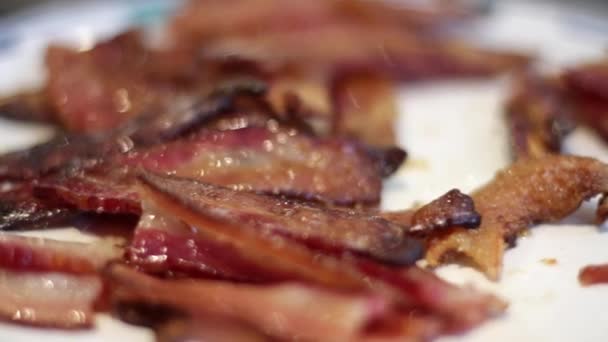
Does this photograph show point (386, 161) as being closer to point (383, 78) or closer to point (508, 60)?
point (383, 78)

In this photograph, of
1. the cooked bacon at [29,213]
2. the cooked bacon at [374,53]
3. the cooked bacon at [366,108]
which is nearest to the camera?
the cooked bacon at [29,213]

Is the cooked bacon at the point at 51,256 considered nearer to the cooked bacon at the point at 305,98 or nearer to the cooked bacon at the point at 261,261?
the cooked bacon at the point at 261,261

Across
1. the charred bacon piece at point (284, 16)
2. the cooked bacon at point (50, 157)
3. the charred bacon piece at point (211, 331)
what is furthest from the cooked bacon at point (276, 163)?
the charred bacon piece at point (284, 16)

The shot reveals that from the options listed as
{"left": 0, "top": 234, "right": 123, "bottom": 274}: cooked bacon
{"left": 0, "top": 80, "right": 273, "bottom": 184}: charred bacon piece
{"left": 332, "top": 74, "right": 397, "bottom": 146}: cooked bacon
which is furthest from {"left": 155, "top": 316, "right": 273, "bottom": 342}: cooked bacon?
{"left": 332, "top": 74, "right": 397, "bottom": 146}: cooked bacon

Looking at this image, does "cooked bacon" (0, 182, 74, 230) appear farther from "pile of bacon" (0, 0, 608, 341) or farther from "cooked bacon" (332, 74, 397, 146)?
"cooked bacon" (332, 74, 397, 146)

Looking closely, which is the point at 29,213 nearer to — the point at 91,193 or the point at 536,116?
the point at 91,193

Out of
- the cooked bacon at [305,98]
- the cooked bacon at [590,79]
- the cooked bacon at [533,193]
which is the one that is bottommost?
the cooked bacon at [533,193]

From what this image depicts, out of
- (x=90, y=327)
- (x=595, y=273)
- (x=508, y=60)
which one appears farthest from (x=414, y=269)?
(x=508, y=60)
